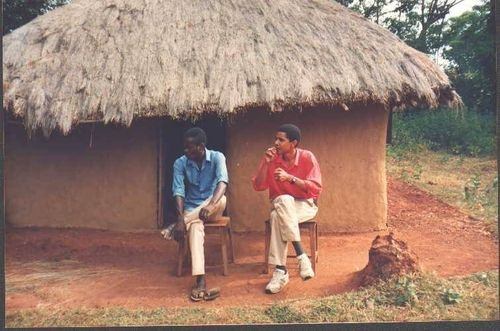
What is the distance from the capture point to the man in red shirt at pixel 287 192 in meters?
3.84

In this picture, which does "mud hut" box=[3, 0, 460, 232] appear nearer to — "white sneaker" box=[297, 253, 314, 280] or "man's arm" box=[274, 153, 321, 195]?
"man's arm" box=[274, 153, 321, 195]

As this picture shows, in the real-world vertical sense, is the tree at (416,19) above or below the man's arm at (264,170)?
above

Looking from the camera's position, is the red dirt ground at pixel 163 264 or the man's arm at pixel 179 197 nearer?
the red dirt ground at pixel 163 264

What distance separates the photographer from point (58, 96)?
17.6 ft

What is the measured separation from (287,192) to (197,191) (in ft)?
2.89

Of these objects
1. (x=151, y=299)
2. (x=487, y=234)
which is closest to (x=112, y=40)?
(x=151, y=299)

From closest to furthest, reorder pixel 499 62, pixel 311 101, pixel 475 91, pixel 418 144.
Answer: pixel 499 62
pixel 311 101
pixel 475 91
pixel 418 144

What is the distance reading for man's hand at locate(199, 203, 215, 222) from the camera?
156 inches

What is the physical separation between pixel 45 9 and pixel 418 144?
9.96 meters

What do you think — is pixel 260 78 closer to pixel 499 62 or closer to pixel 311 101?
pixel 311 101

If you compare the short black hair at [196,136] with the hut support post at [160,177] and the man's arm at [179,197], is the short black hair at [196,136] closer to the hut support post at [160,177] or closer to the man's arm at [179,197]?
the man's arm at [179,197]

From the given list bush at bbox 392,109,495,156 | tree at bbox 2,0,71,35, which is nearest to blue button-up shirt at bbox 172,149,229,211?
tree at bbox 2,0,71,35

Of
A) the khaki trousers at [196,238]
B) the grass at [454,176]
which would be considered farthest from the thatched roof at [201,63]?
the grass at [454,176]

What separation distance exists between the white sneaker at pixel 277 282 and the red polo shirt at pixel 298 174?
74cm
